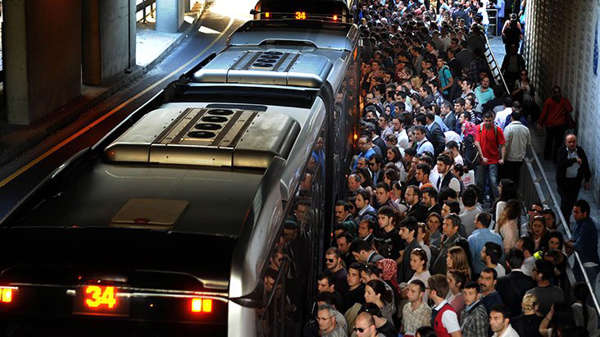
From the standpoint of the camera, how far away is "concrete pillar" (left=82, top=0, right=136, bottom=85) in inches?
1257

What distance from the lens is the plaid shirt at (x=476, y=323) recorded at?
33.7 feet

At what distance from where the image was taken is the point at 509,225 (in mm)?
13594

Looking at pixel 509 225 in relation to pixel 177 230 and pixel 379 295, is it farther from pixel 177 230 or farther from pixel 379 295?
pixel 177 230

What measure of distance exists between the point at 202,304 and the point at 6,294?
1377 millimetres

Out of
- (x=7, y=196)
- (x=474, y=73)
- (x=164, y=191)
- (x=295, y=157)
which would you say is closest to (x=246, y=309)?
(x=164, y=191)

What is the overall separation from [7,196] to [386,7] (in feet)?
82.1

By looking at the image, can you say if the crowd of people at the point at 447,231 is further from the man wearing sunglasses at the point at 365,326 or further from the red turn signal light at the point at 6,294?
the red turn signal light at the point at 6,294

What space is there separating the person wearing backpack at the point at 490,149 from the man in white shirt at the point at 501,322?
27.8 ft

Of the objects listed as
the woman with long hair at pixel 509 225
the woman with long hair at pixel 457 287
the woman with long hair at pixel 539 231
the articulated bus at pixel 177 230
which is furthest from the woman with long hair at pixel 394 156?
the woman with long hair at pixel 457 287

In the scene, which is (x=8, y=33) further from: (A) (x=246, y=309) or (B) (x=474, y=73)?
(A) (x=246, y=309)

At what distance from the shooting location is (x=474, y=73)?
81.5 ft

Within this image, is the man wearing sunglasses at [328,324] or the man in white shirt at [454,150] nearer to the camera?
the man wearing sunglasses at [328,324]

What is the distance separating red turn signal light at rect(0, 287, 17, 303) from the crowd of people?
323 cm

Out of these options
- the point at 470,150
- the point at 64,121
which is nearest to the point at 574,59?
the point at 470,150
